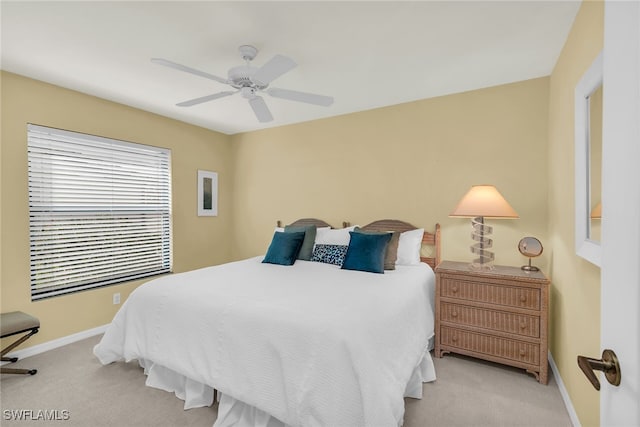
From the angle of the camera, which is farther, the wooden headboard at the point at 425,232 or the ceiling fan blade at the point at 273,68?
the wooden headboard at the point at 425,232

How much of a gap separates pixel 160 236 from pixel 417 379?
3455 mm

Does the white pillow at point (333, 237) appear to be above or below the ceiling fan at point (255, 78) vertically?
Answer: below

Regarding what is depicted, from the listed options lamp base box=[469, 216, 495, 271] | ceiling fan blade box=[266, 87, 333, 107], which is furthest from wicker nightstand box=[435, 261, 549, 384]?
ceiling fan blade box=[266, 87, 333, 107]

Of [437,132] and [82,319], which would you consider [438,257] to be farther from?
[82,319]

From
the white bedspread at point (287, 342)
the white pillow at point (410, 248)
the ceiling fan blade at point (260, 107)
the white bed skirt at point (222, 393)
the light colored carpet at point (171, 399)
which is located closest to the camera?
the white bedspread at point (287, 342)

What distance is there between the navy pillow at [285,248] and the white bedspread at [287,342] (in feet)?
1.56

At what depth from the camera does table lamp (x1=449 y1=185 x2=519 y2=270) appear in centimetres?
261

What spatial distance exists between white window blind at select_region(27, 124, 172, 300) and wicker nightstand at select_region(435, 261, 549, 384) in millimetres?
3443

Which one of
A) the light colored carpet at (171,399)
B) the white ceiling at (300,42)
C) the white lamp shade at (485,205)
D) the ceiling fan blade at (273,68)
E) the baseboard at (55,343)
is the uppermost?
the white ceiling at (300,42)

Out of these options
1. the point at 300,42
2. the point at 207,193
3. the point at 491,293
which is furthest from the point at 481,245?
the point at 207,193

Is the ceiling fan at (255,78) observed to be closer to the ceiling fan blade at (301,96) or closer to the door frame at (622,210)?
the ceiling fan blade at (301,96)

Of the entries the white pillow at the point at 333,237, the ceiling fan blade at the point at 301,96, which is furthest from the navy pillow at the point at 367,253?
the ceiling fan blade at the point at 301,96

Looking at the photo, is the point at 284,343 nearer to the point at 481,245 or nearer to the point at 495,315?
the point at 495,315

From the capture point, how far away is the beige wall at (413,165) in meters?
2.91
